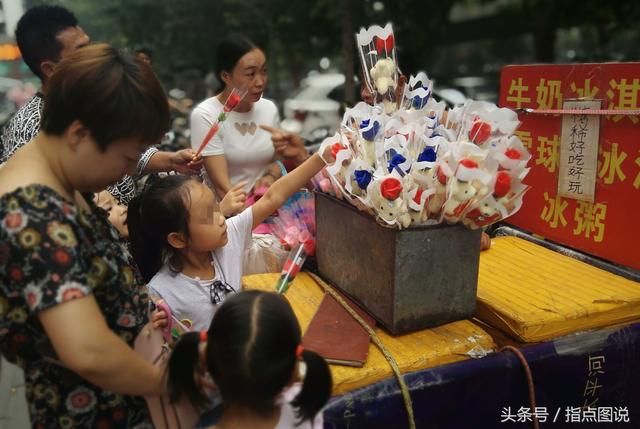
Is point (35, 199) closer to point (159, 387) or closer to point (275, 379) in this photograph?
point (159, 387)

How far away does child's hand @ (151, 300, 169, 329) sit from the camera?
1.35 meters

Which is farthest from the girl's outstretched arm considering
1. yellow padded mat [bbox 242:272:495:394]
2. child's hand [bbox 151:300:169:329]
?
child's hand [bbox 151:300:169:329]

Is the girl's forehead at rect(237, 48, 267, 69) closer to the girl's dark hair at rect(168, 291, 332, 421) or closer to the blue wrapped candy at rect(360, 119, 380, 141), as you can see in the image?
the blue wrapped candy at rect(360, 119, 380, 141)

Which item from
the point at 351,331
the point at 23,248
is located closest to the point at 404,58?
the point at 351,331

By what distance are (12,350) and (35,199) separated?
36 cm

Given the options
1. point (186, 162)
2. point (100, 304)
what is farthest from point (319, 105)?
point (100, 304)

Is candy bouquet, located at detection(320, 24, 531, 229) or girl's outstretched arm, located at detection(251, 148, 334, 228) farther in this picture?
girl's outstretched arm, located at detection(251, 148, 334, 228)

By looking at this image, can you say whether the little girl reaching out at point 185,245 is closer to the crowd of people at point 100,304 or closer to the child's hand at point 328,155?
the child's hand at point 328,155

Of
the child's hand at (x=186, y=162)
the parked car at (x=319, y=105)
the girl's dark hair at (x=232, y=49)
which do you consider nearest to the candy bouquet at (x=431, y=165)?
the child's hand at (x=186, y=162)

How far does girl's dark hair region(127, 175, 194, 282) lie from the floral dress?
0.37 meters

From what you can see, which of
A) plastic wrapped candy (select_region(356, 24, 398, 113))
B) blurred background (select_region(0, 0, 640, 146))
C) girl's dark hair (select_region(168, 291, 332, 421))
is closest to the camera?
girl's dark hair (select_region(168, 291, 332, 421))

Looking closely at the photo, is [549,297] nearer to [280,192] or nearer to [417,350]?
[417,350]

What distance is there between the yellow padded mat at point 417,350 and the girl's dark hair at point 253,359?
18 centimetres

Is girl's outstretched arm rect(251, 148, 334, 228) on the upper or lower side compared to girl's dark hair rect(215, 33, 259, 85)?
lower
